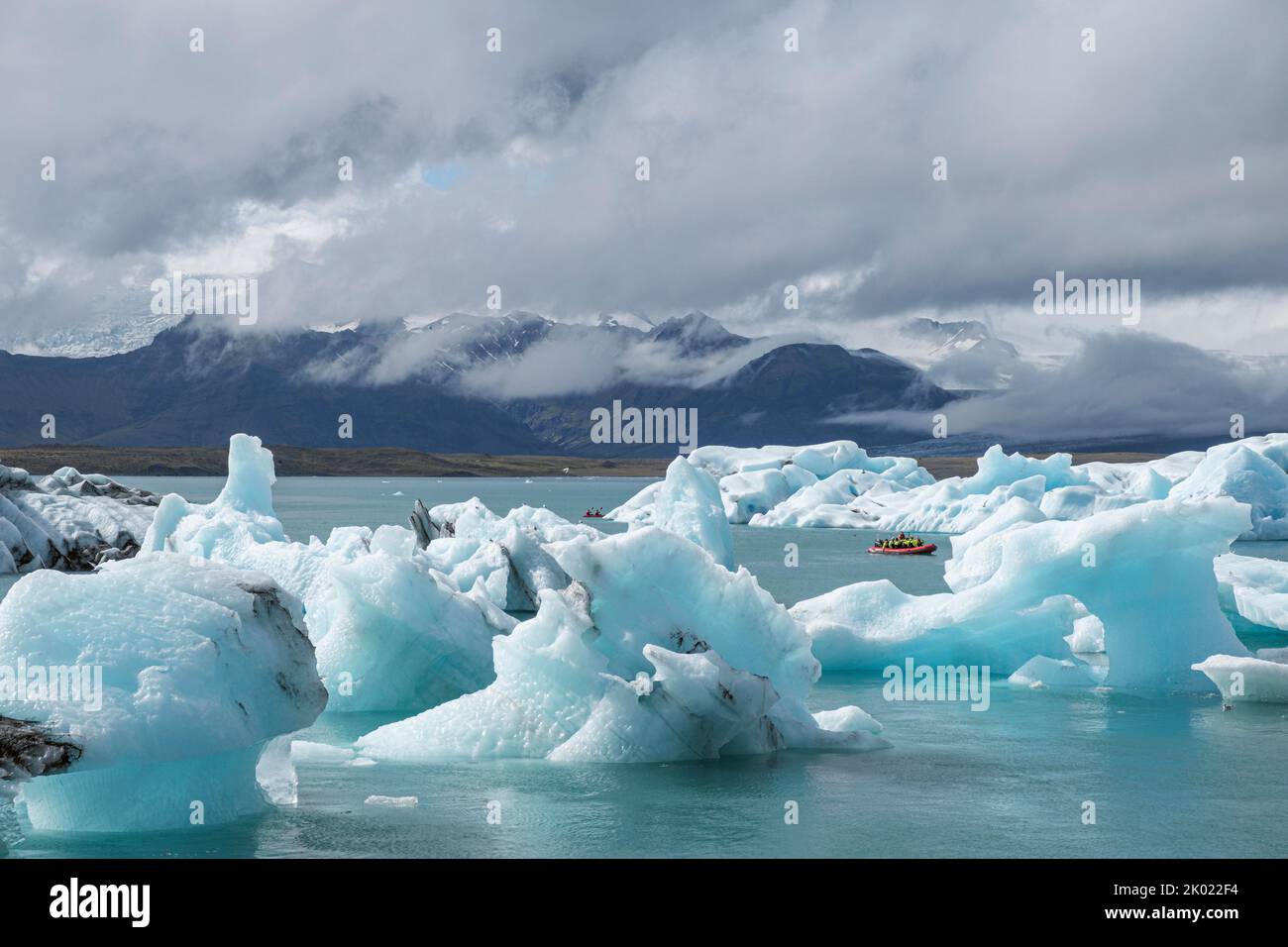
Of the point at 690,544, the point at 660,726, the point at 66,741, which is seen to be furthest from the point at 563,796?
the point at 66,741

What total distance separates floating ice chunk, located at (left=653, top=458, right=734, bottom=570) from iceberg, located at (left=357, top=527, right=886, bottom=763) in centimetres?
1447

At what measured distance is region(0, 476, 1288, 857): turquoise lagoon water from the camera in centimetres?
918

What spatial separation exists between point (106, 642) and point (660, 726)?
199 inches

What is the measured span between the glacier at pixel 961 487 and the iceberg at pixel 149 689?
30.8m

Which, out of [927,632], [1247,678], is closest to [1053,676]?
[927,632]

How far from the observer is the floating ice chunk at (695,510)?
28141 mm

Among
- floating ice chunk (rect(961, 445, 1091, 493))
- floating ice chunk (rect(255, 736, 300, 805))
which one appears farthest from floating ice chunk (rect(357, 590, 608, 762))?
floating ice chunk (rect(961, 445, 1091, 493))

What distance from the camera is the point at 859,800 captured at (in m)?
10.6

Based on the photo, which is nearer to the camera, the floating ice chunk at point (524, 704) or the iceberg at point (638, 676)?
the iceberg at point (638, 676)

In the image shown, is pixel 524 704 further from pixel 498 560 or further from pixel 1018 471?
pixel 1018 471

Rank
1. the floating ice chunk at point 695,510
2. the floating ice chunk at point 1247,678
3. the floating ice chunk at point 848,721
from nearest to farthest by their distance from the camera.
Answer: the floating ice chunk at point 848,721 → the floating ice chunk at point 1247,678 → the floating ice chunk at point 695,510

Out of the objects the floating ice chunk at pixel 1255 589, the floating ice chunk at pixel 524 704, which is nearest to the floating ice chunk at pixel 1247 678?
the floating ice chunk at pixel 1255 589
